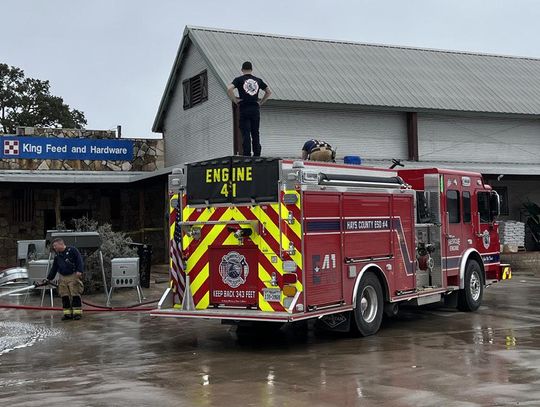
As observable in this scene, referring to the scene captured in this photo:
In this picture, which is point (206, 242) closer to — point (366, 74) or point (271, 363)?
point (271, 363)

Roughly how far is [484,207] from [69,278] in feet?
27.3

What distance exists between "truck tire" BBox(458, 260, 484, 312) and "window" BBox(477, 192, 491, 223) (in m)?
0.97

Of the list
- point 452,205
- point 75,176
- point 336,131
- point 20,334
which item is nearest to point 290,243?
point 452,205

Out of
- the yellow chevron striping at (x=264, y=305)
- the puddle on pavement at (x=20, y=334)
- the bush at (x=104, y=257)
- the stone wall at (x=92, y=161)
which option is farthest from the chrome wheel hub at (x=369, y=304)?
the stone wall at (x=92, y=161)

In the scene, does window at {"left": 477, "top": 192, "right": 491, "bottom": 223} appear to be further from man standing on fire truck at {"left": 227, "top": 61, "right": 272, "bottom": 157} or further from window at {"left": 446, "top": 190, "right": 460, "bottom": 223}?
man standing on fire truck at {"left": 227, "top": 61, "right": 272, "bottom": 157}

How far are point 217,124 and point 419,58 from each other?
28.6 feet

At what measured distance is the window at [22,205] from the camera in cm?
2561

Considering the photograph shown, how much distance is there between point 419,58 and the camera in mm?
26516

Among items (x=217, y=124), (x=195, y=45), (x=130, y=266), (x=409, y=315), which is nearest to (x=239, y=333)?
(x=409, y=315)

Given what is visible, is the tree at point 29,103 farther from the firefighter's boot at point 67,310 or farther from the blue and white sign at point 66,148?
the firefighter's boot at point 67,310

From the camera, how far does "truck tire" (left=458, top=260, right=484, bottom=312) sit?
45.3 feet

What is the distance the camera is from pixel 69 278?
1405 centimetres

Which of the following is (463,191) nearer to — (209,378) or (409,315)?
(409,315)

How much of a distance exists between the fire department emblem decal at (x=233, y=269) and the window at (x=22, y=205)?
17.2m
